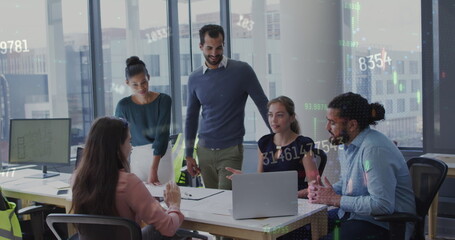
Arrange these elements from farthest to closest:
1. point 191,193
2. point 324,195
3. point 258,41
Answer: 1. point 258,41
2. point 191,193
3. point 324,195

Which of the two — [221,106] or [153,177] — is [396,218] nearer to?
[221,106]

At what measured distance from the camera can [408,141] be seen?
467 cm

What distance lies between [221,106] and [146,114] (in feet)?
1.46

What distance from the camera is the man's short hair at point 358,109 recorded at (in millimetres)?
2232

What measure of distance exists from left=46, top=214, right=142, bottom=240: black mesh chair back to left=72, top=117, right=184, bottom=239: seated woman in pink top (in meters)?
0.06

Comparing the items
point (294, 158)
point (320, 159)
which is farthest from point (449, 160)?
point (294, 158)

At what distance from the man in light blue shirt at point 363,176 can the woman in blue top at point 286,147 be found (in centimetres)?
25

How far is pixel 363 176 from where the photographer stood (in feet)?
7.11

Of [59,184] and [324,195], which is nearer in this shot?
[324,195]

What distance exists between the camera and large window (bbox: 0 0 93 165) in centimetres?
418

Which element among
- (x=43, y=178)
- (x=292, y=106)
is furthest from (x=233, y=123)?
(x=43, y=178)

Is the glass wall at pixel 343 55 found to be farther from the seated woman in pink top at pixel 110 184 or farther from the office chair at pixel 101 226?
the office chair at pixel 101 226

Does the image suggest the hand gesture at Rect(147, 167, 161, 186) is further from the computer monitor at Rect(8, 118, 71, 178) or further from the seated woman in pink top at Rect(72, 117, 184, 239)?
the seated woman in pink top at Rect(72, 117, 184, 239)

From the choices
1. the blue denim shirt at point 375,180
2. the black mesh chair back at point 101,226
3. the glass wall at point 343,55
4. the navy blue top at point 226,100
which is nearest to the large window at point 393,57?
the glass wall at point 343,55
